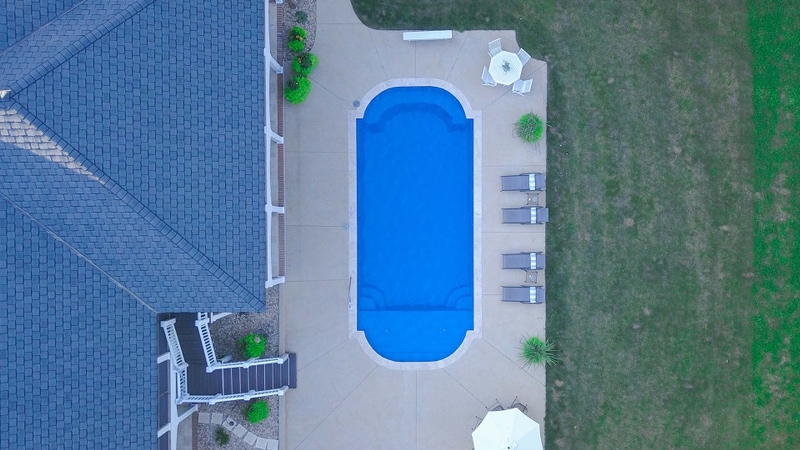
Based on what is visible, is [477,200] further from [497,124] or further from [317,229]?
[317,229]

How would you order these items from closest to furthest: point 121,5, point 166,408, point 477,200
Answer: point 121,5, point 166,408, point 477,200

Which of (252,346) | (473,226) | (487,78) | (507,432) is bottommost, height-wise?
(507,432)

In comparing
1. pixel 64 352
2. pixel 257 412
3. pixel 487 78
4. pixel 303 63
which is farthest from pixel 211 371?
pixel 487 78

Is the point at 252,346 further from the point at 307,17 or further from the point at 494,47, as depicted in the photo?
the point at 494,47

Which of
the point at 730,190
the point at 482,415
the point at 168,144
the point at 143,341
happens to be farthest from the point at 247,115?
the point at 730,190

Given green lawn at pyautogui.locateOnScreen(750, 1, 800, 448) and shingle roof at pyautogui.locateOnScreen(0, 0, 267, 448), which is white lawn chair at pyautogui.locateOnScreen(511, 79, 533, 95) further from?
shingle roof at pyautogui.locateOnScreen(0, 0, 267, 448)
